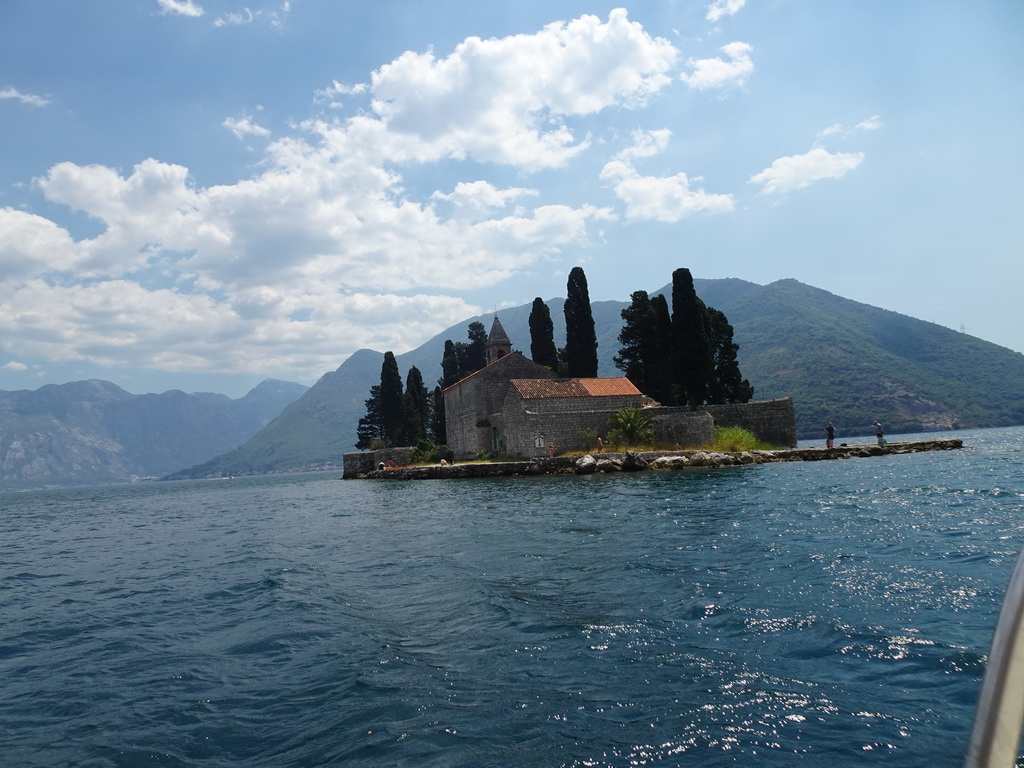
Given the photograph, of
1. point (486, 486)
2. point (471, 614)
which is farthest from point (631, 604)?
→ point (486, 486)

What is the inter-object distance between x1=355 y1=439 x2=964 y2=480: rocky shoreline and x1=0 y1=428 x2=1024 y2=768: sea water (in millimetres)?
17437

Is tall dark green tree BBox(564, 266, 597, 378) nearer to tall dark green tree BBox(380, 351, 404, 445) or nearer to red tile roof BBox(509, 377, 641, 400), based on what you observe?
red tile roof BBox(509, 377, 641, 400)

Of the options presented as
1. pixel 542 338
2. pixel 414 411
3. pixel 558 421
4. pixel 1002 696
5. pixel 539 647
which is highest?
pixel 542 338

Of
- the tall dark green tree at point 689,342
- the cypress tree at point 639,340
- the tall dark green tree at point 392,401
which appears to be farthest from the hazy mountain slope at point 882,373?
the tall dark green tree at point 689,342

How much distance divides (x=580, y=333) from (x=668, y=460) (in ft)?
54.3

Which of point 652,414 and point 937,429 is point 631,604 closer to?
point 652,414

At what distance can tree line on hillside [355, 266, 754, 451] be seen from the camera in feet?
128

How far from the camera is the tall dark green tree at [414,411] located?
6084cm

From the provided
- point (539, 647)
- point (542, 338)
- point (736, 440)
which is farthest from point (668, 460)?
point (539, 647)

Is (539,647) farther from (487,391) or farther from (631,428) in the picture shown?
(487,391)

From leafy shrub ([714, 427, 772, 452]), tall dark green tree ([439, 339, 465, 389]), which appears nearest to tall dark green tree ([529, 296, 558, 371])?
tall dark green tree ([439, 339, 465, 389])

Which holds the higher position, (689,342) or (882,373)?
(882,373)

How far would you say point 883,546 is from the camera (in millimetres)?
10398

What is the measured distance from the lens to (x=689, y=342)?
3884 cm
